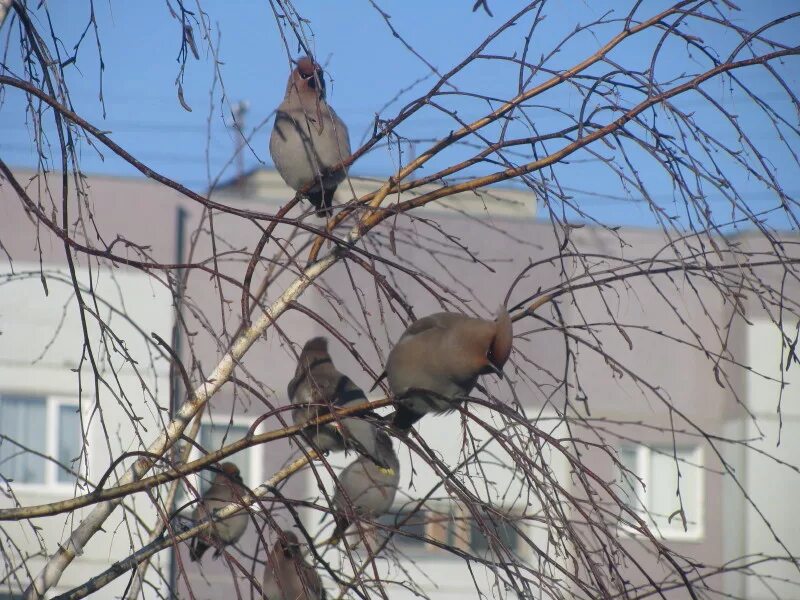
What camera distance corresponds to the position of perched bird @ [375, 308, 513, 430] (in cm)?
303

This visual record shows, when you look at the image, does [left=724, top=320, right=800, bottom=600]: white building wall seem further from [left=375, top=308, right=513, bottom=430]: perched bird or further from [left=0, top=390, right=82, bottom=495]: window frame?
[left=375, top=308, right=513, bottom=430]: perched bird

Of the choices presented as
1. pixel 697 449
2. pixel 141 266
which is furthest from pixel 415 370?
pixel 697 449

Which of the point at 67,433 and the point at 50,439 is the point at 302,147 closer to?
the point at 50,439

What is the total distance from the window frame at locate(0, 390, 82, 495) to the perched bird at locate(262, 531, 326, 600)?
6.33 metres

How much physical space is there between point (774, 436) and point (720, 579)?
2.22 meters

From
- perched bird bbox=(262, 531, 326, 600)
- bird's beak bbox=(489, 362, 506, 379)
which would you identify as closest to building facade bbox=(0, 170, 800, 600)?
perched bird bbox=(262, 531, 326, 600)

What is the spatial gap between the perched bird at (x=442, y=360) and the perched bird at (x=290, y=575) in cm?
54

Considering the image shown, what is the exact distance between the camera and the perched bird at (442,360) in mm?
3031

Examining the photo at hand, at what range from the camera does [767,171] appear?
2.91m

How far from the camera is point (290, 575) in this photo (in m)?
5.88

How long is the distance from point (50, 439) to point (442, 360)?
31.2ft

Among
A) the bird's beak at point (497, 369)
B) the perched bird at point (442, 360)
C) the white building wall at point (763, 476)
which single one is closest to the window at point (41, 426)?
the white building wall at point (763, 476)

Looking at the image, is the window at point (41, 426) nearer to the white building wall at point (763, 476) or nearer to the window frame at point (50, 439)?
the window frame at point (50, 439)

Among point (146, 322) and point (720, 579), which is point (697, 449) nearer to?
point (720, 579)
